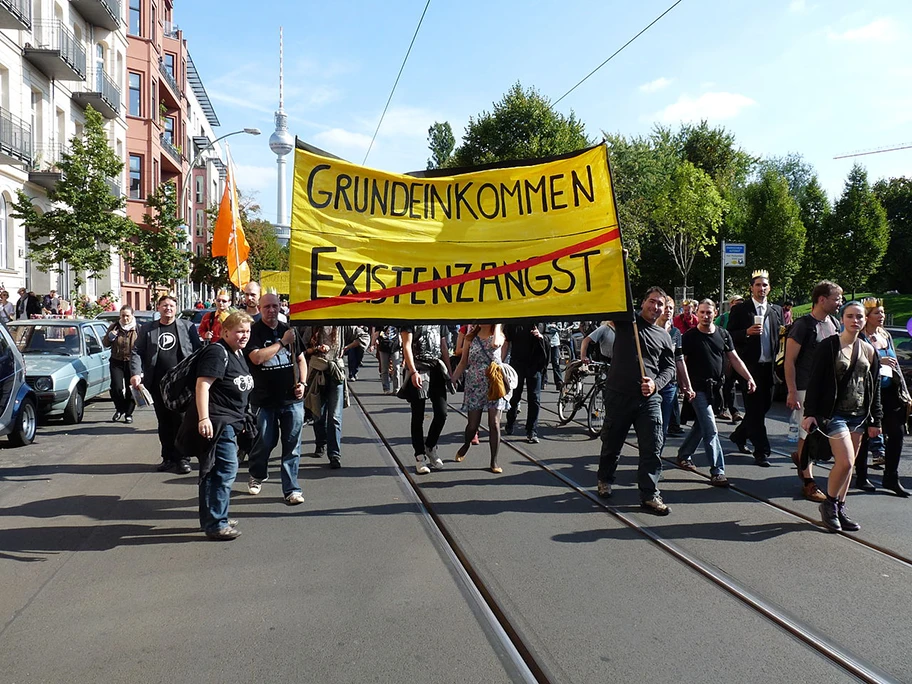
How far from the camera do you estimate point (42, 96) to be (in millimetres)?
25188

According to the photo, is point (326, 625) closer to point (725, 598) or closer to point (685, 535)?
point (725, 598)

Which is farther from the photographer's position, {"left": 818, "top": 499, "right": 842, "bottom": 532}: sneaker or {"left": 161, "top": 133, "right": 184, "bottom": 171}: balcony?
{"left": 161, "top": 133, "right": 184, "bottom": 171}: balcony

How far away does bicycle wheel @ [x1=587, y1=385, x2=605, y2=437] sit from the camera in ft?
33.9

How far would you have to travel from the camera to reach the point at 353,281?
5770 millimetres

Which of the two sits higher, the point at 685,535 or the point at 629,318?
the point at 629,318

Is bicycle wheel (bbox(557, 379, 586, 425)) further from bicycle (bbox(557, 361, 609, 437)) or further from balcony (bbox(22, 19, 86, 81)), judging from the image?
balcony (bbox(22, 19, 86, 81))

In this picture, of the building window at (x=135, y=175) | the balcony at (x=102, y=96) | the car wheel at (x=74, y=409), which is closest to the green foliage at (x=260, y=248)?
the building window at (x=135, y=175)

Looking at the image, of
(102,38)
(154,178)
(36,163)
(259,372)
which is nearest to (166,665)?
(259,372)

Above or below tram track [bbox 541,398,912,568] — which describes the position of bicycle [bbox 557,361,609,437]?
above

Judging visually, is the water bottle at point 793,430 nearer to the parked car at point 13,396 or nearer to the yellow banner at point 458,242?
the yellow banner at point 458,242

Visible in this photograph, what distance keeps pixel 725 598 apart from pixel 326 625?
217 cm

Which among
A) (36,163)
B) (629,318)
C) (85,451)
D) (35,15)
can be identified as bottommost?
(85,451)

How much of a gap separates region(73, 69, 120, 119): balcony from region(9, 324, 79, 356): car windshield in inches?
712

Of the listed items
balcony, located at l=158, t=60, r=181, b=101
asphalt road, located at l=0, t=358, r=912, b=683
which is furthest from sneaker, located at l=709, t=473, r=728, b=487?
balcony, located at l=158, t=60, r=181, b=101
